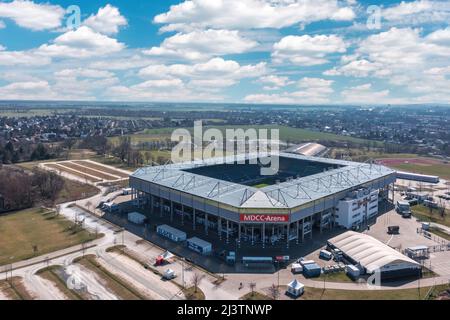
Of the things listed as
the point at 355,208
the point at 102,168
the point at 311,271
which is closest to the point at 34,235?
the point at 311,271

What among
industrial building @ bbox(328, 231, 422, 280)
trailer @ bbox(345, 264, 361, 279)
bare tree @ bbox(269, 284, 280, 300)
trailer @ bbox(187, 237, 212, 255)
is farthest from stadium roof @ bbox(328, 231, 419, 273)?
trailer @ bbox(187, 237, 212, 255)

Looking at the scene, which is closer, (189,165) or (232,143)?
(189,165)

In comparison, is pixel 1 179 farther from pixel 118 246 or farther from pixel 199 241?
pixel 199 241

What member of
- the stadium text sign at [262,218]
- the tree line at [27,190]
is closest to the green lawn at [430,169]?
the stadium text sign at [262,218]

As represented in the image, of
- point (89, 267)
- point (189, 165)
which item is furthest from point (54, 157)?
point (89, 267)

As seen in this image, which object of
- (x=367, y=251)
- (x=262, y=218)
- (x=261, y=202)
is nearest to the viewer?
(x=367, y=251)

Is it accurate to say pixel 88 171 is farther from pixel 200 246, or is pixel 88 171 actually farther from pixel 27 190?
pixel 200 246

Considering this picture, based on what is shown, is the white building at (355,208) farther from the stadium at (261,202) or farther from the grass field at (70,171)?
the grass field at (70,171)
